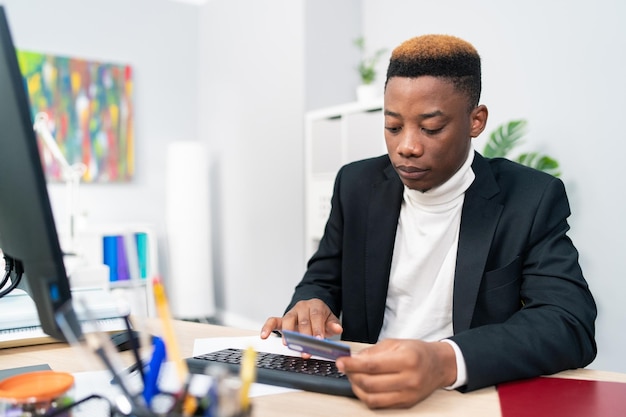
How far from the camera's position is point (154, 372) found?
1.60 feet

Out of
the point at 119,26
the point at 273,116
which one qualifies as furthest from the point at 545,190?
the point at 119,26

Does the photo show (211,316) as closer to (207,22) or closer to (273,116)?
(273,116)

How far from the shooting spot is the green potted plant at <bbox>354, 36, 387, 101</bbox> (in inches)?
118

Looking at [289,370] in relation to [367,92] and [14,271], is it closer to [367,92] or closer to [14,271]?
[14,271]

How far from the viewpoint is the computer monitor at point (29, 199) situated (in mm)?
537

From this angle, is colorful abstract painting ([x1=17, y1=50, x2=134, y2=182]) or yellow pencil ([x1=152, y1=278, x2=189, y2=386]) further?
colorful abstract painting ([x1=17, y1=50, x2=134, y2=182])

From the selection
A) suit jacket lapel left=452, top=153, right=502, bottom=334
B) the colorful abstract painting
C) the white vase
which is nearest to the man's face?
suit jacket lapel left=452, top=153, right=502, bottom=334

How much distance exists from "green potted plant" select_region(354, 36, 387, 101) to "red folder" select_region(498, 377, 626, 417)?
2.39 meters

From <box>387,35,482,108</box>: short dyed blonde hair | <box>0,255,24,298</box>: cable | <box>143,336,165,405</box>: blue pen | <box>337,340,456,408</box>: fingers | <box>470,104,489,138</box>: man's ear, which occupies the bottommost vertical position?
<box>337,340,456,408</box>: fingers

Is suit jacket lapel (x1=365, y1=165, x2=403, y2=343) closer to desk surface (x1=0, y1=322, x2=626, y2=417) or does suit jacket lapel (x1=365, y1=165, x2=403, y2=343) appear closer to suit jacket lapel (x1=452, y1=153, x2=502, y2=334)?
suit jacket lapel (x1=452, y1=153, x2=502, y2=334)

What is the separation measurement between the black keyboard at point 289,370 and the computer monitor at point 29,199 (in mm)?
246

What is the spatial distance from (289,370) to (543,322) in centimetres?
44

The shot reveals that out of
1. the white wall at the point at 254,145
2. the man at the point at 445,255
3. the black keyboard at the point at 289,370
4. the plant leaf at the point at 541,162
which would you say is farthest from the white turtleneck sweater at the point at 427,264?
the white wall at the point at 254,145

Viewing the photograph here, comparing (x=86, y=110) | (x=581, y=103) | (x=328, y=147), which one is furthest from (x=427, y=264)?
(x=86, y=110)
